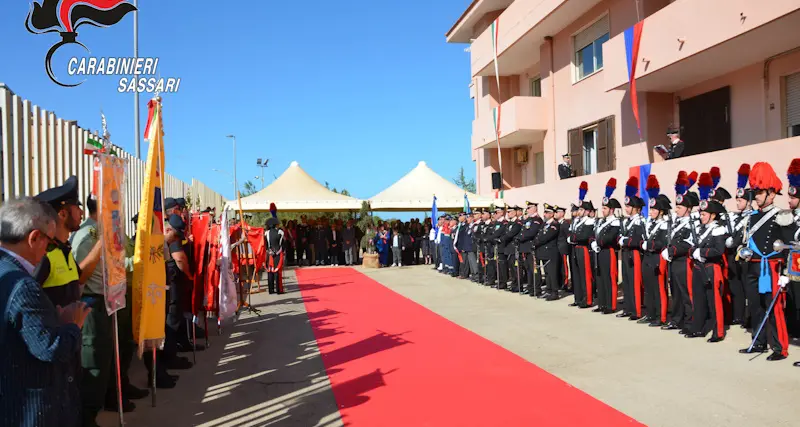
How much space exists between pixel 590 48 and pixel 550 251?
8240 millimetres

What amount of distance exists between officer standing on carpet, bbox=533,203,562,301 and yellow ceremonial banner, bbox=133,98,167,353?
873 cm

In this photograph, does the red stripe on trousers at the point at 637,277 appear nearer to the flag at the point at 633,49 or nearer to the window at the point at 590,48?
A: the flag at the point at 633,49

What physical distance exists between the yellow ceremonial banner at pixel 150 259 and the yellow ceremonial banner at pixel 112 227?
0.77 feet

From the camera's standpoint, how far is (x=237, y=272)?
11008 mm

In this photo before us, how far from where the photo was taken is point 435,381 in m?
6.22

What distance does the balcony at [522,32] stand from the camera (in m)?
17.7

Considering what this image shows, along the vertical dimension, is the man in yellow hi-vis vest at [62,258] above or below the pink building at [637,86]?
below

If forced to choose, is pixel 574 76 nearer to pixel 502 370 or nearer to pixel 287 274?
pixel 287 274

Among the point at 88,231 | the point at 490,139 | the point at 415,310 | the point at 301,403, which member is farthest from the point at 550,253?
the point at 490,139

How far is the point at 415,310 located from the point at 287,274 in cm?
1091

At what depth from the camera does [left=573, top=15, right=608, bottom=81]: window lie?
1711 cm

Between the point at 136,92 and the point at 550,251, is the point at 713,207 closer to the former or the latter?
the point at 550,251

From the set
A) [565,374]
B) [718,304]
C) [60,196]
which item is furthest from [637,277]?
[60,196]

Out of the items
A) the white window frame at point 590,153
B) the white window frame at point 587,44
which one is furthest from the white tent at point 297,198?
the white window frame at point 587,44
